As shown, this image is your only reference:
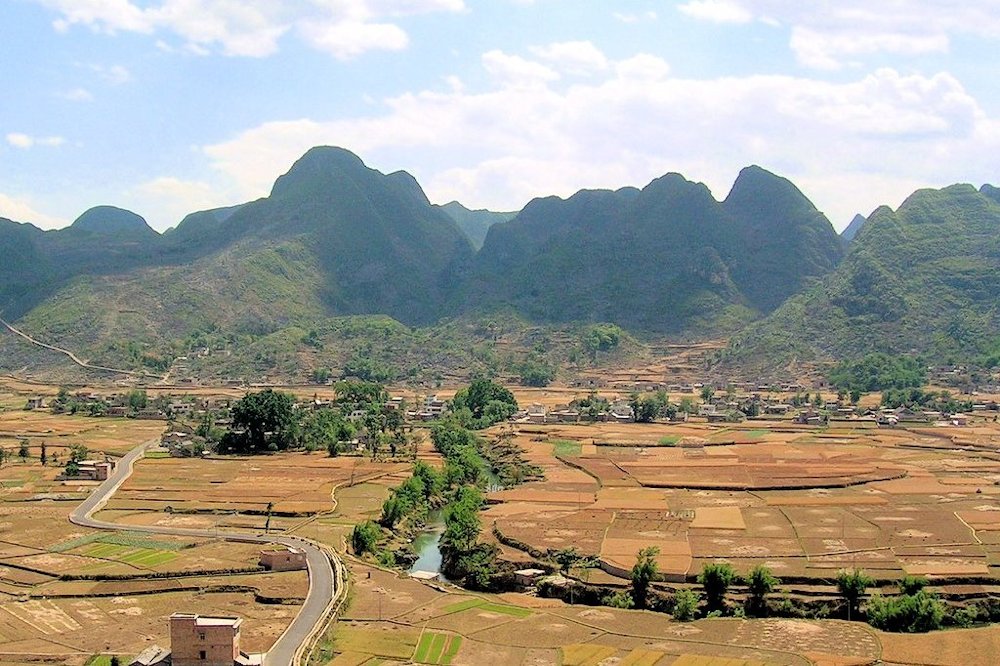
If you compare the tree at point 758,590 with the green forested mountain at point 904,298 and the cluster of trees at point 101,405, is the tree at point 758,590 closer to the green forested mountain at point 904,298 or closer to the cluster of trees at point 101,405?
the cluster of trees at point 101,405

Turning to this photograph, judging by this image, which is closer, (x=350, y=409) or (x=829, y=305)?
(x=350, y=409)

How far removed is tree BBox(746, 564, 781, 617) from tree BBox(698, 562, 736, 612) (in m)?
1.06

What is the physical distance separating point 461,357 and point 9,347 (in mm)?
71007

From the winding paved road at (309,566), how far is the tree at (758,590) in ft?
60.6

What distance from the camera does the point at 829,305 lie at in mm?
173500

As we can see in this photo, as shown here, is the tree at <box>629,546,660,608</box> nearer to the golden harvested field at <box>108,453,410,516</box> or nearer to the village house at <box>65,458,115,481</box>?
the golden harvested field at <box>108,453,410,516</box>

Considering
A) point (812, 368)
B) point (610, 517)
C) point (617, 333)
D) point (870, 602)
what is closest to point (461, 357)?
point (617, 333)

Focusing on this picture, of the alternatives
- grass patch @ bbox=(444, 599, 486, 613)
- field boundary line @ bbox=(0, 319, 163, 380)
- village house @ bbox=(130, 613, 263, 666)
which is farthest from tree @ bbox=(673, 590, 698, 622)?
field boundary line @ bbox=(0, 319, 163, 380)

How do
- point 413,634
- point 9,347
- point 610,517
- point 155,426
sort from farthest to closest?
1. point 9,347
2. point 155,426
3. point 610,517
4. point 413,634

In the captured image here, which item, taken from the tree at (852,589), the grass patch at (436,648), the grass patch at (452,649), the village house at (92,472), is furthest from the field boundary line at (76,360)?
the tree at (852,589)

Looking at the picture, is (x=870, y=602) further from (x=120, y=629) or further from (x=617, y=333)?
(x=617, y=333)

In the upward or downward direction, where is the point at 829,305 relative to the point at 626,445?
upward

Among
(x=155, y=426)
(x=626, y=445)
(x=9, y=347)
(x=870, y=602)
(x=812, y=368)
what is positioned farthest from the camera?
(x=9, y=347)

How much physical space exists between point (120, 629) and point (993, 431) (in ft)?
288
